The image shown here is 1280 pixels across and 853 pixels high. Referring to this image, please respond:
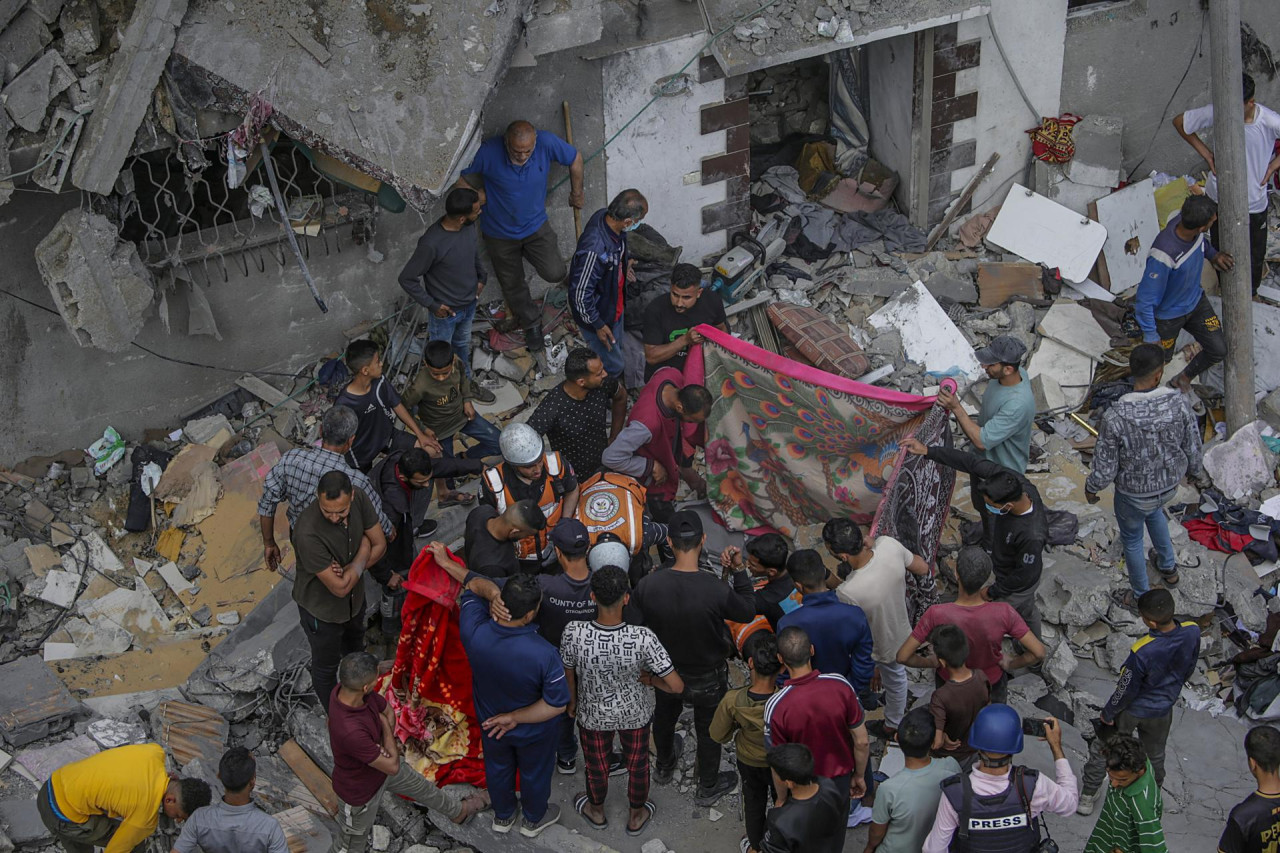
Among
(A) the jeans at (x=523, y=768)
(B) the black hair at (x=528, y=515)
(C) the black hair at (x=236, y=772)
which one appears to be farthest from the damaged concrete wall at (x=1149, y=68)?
(C) the black hair at (x=236, y=772)

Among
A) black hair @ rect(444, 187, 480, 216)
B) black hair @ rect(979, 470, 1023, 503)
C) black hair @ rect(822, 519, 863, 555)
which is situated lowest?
black hair @ rect(979, 470, 1023, 503)

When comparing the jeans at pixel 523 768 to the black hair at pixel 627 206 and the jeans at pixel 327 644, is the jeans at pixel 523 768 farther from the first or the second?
the black hair at pixel 627 206

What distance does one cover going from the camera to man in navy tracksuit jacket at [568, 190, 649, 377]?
348 inches

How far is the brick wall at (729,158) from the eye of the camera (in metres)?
10.3

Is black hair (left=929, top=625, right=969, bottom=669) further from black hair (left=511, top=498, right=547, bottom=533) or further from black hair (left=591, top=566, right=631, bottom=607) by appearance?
black hair (left=511, top=498, right=547, bottom=533)

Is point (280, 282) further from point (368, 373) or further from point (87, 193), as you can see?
point (368, 373)

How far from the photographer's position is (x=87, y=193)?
8.30 m

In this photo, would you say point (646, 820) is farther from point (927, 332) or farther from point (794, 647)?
point (927, 332)

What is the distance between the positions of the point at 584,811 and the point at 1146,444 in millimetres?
Result: 3816

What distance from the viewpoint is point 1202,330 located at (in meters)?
9.44

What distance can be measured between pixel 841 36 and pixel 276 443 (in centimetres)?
517

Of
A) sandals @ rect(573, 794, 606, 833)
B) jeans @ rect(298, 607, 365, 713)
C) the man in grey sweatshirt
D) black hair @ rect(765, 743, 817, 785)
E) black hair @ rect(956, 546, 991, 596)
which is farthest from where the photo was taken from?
the man in grey sweatshirt

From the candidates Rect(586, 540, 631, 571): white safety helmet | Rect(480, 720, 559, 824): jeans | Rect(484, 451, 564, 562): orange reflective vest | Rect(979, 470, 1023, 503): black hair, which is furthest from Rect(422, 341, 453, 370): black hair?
Rect(979, 470, 1023, 503): black hair

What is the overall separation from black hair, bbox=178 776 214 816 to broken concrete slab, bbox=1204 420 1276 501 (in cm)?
693
